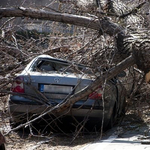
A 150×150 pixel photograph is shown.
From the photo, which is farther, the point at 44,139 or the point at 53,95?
the point at 53,95

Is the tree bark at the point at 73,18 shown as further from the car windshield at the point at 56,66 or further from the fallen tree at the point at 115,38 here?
the car windshield at the point at 56,66

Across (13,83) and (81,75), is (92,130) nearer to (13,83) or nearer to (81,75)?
(81,75)

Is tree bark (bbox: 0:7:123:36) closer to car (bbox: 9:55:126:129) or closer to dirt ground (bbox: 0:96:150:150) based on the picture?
car (bbox: 9:55:126:129)

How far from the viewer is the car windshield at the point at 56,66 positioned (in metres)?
8.21

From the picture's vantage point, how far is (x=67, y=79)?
8.02 meters

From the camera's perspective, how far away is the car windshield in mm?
8211

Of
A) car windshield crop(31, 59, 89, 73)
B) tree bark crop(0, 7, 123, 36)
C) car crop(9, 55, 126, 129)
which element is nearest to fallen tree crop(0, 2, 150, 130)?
tree bark crop(0, 7, 123, 36)

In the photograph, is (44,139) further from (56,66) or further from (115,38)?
(115,38)

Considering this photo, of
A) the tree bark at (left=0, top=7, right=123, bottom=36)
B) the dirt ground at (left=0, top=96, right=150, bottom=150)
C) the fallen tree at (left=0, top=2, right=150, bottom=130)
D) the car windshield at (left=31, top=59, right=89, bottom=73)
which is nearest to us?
the dirt ground at (left=0, top=96, right=150, bottom=150)

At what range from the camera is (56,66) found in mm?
8555

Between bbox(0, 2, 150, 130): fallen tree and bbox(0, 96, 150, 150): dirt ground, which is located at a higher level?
bbox(0, 2, 150, 130): fallen tree

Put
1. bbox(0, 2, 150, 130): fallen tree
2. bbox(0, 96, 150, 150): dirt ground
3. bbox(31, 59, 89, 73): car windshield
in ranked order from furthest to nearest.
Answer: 1. bbox(31, 59, 89, 73): car windshield
2. bbox(0, 2, 150, 130): fallen tree
3. bbox(0, 96, 150, 150): dirt ground

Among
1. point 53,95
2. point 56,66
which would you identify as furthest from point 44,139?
point 56,66

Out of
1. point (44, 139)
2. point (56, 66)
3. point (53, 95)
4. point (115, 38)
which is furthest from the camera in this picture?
point (115, 38)
